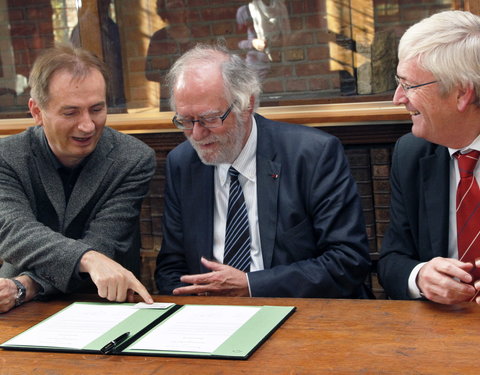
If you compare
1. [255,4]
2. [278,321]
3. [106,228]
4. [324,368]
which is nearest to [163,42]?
[255,4]

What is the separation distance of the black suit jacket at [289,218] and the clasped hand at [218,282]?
0.04 metres

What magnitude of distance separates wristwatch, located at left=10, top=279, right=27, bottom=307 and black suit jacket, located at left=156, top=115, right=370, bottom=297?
57cm

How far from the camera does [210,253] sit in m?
2.81

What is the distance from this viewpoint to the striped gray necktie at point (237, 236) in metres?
2.76

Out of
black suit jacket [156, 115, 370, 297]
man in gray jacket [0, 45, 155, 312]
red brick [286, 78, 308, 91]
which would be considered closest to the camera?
A: black suit jacket [156, 115, 370, 297]

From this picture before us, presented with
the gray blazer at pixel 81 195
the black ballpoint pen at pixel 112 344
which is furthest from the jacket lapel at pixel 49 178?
the black ballpoint pen at pixel 112 344

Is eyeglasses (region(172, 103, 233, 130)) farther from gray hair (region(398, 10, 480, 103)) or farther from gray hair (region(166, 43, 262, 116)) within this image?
gray hair (region(398, 10, 480, 103))

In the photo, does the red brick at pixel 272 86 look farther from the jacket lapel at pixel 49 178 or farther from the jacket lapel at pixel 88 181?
the jacket lapel at pixel 49 178

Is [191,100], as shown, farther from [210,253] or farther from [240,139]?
[210,253]

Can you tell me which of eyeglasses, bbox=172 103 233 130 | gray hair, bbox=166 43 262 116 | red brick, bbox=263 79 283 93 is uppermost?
gray hair, bbox=166 43 262 116

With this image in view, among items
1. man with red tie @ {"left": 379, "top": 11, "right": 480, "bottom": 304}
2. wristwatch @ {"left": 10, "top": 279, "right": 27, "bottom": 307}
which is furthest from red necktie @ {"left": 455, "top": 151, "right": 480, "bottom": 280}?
wristwatch @ {"left": 10, "top": 279, "right": 27, "bottom": 307}

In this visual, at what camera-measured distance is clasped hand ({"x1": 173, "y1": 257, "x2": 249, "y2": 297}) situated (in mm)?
2510

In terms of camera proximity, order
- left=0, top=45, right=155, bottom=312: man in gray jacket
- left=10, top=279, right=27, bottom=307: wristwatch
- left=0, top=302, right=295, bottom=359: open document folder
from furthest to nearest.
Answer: left=0, top=45, right=155, bottom=312: man in gray jacket
left=10, top=279, right=27, bottom=307: wristwatch
left=0, top=302, right=295, bottom=359: open document folder

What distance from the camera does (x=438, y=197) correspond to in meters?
2.47
